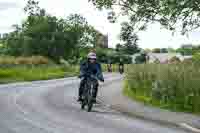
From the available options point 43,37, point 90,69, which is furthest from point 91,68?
point 43,37

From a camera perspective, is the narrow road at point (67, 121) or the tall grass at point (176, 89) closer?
the narrow road at point (67, 121)

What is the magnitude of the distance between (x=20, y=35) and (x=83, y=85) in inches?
3481

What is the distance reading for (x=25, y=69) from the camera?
57531 mm

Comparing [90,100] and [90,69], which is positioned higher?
[90,69]

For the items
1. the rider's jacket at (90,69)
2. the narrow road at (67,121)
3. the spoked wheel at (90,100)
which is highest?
the rider's jacket at (90,69)

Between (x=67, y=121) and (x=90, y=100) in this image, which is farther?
(x=90, y=100)

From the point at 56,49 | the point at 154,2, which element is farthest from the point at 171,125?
the point at 56,49

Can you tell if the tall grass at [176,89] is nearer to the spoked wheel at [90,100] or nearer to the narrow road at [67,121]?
the narrow road at [67,121]

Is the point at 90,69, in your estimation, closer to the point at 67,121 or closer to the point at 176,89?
the point at 176,89

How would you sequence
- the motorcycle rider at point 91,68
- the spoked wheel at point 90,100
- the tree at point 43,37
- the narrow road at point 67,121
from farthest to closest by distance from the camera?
the tree at point 43,37 < the motorcycle rider at point 91,68 < the spoked wheel at point 90,100 < the narrow road at point 67,121

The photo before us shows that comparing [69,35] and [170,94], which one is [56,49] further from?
[170,94]

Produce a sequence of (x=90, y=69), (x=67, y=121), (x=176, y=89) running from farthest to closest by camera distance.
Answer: (x=176, y=89) < (x=90, y=69) < (x=67, y=121)

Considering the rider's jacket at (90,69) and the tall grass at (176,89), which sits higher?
the rider's jacket at (90,69)

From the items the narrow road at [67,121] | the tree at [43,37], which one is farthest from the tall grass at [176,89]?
the tree at [43,37]
